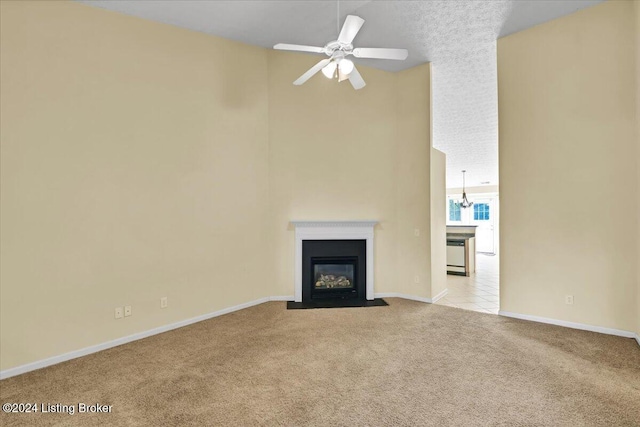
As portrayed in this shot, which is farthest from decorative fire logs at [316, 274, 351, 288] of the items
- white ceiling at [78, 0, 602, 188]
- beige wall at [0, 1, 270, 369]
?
white ceiling at [78, 0, 602, 188]

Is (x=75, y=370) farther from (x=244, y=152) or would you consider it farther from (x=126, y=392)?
(x=244, y=152)

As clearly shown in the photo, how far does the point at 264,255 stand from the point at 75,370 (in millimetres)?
2423

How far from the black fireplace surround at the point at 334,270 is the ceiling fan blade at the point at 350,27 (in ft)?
9.54

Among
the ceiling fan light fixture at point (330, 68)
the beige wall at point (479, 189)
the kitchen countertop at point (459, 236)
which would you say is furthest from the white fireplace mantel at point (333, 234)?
the beige wall at point (479, 189)

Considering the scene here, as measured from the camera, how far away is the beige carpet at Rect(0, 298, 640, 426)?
210 cm

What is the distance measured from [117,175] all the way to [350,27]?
104 inches

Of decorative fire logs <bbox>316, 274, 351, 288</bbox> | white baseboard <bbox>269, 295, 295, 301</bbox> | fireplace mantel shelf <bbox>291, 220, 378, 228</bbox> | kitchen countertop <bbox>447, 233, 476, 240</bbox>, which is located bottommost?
white baseboard <bbox>269, 295, 295, 301</bbox>

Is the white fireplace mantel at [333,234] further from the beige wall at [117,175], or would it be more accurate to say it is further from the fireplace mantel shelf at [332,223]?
the beige wall at [117,175]

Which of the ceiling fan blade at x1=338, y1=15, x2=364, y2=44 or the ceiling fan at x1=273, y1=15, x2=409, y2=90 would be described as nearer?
the ceiling fan blade at x1=338, y1=15, x2=364, y2=44

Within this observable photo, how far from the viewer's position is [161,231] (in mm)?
3686

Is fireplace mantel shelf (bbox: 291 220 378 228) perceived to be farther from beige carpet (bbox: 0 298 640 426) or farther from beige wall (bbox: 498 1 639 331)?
beige wall (bbox: 498 1 639 331)

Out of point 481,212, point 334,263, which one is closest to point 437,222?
point 334,263

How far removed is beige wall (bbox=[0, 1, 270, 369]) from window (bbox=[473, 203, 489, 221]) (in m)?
11.2

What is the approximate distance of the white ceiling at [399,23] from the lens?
3.44 metres
